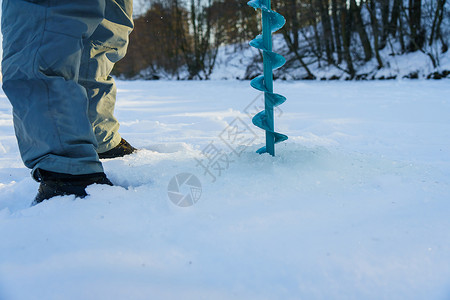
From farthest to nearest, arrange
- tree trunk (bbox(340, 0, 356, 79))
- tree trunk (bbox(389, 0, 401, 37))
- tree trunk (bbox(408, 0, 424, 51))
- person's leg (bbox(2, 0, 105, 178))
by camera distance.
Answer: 1. tree trunk (bbox(340, 0, 356, 79))
2. tree trunk (bbox(389, 0, 401, 37))
3. tree trunk (bbox(408, 0, 424, 51))
4. person's leg (bbox(2, 0, 105, 178))

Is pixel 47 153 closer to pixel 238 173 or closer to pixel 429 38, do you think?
pixel 238 173

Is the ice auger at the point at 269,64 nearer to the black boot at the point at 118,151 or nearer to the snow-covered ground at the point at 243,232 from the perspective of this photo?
the snow-covered ground at the point at 243,232

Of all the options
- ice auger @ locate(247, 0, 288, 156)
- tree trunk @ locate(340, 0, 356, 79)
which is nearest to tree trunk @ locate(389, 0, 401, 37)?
tree trunk @ locate(340, 0, 356, 79)

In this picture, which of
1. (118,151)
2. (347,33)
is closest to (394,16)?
(347,33)

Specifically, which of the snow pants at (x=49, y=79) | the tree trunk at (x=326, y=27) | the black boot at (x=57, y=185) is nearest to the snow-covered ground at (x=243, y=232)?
the black boot at (x=57, y=185)

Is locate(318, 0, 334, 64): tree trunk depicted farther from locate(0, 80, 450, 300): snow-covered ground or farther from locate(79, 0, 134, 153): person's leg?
locate(0, 80, 450, 300): snow-covered ground

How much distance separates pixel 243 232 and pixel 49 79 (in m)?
0.68

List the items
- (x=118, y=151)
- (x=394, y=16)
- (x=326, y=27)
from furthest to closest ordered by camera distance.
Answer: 1. (x=326, y=27)
2. (x=394, y=16)
3. (x=118, y=151)

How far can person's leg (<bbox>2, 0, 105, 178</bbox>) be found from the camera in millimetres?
892

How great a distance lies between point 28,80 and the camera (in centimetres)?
90

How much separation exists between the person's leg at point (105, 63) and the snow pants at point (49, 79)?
0.61 ft

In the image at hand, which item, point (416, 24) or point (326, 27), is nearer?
point (416, 24)

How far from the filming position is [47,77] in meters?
0.89

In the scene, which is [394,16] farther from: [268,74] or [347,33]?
[268,74]
